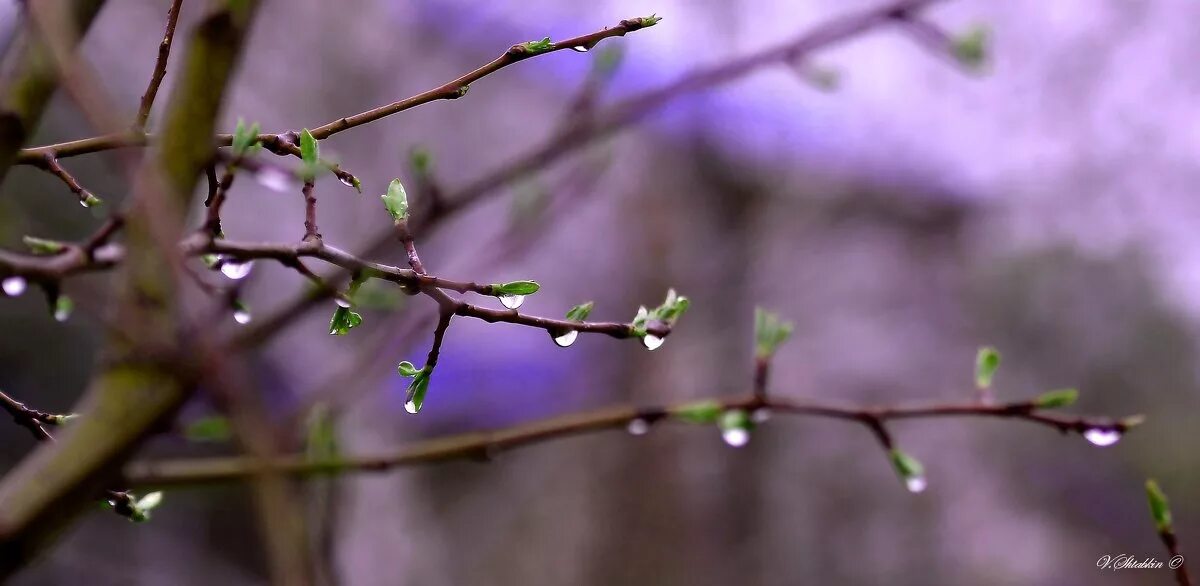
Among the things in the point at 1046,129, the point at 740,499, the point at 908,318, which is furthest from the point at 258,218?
the point at 1046,129

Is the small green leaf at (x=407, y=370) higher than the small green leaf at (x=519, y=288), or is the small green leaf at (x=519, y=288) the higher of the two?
the small green leaf at (x=519, y=288)

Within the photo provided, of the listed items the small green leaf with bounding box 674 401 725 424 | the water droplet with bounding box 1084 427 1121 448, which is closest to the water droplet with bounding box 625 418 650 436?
the small green leaf with bounding box 674 401 725 424

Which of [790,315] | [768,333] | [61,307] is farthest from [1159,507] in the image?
[790,315]

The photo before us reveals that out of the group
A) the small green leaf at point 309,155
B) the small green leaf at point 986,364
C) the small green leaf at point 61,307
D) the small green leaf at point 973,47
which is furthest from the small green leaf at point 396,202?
the small green leaf at point 973,47

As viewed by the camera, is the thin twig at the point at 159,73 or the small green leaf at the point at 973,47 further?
the small green leaf at the point at 973,47

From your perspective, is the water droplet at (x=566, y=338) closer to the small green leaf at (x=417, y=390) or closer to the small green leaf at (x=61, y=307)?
the small green leaf at (x=417, y=390)

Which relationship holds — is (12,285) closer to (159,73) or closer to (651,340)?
(159,73)
